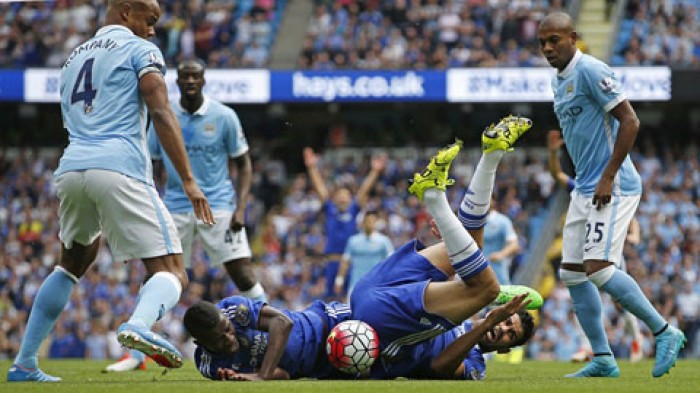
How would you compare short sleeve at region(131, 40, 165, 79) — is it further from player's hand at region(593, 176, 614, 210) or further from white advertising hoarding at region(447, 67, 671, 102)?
white advertising hoarding at region(447, 67, 671, 102)

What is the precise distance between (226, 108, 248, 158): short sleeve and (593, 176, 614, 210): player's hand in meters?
4.02

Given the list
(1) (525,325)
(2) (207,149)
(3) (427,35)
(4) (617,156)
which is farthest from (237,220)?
(3) (427,35)

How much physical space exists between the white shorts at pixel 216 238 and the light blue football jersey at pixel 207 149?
14 cm

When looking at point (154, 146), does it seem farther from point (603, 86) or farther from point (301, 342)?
point (603, 86)

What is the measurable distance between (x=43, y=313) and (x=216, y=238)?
3.25 metres

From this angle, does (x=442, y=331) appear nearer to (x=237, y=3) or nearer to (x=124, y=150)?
(x=124, y=150)

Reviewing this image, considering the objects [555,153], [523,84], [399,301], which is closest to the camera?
[399,301]

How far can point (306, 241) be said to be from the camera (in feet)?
77.0

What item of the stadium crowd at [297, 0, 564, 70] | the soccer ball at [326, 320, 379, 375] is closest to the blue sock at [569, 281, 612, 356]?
the soccer ball at [326, 320, 379, 375]

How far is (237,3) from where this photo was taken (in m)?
27.6

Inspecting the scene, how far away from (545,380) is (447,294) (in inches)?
41.8

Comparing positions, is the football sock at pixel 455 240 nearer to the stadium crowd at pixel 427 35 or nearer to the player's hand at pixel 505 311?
the player's hand at pixel 505 311

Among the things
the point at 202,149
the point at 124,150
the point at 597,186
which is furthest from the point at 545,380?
the point at 202,149

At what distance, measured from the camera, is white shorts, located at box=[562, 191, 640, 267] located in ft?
27.8
